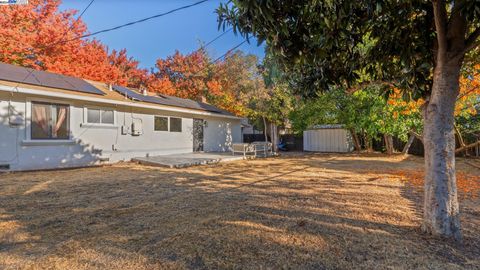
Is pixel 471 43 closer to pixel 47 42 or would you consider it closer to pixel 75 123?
pixel 75 123

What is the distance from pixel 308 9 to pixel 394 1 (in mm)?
1318

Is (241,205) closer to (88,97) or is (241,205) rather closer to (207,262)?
(207,262)

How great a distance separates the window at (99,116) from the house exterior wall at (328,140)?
15242 millimetres

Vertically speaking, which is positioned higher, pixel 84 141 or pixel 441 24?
pixel 441 24

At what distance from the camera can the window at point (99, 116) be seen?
34.6 ft

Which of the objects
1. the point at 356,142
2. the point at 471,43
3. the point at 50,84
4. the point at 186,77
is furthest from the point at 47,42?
the point at 356,142

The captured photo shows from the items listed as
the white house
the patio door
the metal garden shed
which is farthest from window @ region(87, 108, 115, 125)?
the metal garden shed

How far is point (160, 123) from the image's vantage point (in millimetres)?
13625

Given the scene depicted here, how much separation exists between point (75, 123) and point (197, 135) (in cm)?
715

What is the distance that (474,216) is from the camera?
384 cm

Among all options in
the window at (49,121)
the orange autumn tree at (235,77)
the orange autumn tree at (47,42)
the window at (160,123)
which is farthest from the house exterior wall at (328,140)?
the orange autumn tree at (47,42)

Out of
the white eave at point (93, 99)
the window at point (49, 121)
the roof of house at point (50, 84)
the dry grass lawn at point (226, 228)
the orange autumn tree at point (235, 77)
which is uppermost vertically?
the orange autumn tree at point (235, 77)

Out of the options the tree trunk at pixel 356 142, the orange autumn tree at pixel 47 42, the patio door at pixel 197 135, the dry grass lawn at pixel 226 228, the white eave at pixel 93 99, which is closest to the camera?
the dry grass lawn at pixel 226 228

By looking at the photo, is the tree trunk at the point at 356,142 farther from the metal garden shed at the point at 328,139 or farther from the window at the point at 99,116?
the window at the point at 99,116
